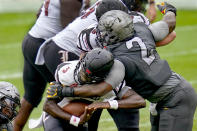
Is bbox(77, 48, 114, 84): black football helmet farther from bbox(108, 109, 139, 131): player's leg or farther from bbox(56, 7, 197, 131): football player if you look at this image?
bbox(108, 109, 139, 131): player's leg

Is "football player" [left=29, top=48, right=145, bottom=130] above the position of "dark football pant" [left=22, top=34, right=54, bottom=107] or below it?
above

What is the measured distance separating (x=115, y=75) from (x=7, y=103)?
2.95 feet

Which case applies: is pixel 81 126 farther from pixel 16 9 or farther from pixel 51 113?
pixel 16 9

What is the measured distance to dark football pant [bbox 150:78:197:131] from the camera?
15.2ft

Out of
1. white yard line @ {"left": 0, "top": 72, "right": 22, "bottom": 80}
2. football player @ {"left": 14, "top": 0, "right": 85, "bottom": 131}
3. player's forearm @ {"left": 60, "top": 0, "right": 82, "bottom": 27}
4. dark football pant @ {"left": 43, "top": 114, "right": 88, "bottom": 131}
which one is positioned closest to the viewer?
dark football pant @ {"left": 43, "top": 114, "right": 88, "bottom": 131}

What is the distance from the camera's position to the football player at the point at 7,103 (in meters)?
4.07

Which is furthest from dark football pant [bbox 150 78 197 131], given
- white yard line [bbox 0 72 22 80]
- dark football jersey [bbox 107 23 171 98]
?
white yard line [bbox 0 72 22 80]

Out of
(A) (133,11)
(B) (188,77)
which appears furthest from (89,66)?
(B) (188,77)

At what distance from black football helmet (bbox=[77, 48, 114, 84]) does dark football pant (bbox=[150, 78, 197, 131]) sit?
0.77 metres

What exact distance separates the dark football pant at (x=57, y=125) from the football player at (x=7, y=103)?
380mm

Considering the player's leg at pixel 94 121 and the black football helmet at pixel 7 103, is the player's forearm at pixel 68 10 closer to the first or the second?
the player's leg at pixel 94 121

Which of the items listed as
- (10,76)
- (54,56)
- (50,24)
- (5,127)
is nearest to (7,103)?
(5,127)

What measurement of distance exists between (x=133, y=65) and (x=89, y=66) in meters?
0.45

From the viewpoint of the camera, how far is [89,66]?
4.12m
